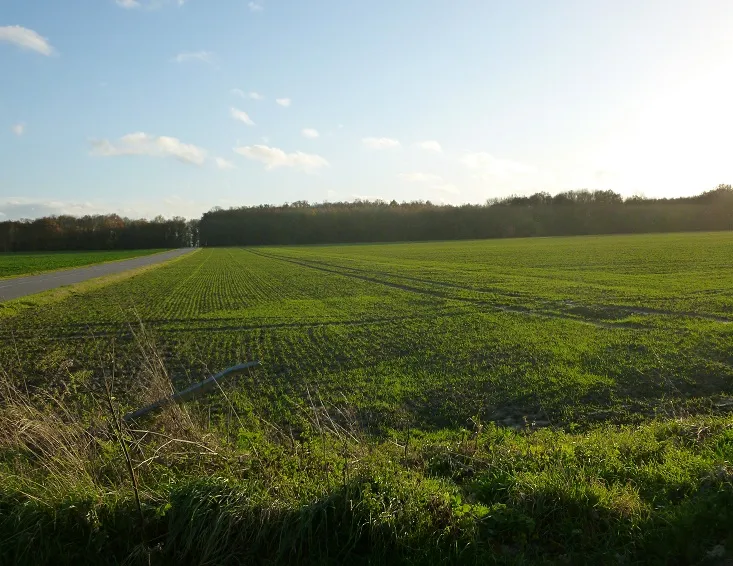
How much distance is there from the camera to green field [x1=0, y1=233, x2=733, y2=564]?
14.4ft

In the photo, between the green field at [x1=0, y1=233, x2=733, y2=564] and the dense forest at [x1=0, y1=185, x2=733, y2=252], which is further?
the dense forest at [x1=0, y1=185, x2=733, y2=252]

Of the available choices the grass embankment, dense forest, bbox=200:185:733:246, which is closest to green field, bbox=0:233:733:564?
the grass embankment

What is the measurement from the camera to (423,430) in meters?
8.17

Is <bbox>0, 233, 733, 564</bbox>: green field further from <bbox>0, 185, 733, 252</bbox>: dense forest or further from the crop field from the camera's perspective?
<bbox>0, 185, 733, 252</bbox>: dense forest

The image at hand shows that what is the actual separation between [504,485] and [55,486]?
414cm

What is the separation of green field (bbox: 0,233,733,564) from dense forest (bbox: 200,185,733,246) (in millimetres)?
122398

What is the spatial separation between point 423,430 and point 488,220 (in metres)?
141

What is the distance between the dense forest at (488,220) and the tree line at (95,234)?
8.81 metres

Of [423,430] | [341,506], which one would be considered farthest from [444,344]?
[341,506]

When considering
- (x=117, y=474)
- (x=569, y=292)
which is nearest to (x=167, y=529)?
(x=117, y=474)

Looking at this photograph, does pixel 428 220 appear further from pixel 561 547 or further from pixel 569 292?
pixel 561 547

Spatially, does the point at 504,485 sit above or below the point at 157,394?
below

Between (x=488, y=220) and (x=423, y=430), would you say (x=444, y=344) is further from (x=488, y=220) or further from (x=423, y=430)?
(x=488, y=220)

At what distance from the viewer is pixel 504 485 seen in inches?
Result: 196
